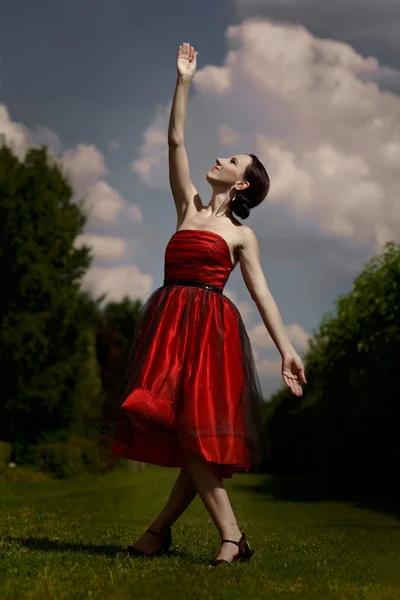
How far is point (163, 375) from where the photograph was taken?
5230 mm

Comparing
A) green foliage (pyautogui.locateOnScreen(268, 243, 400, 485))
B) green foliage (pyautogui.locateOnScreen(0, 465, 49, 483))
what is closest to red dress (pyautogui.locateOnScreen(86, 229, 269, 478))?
green foliage (pyautogui.locateOnScreen(268, 243, 400, 485))

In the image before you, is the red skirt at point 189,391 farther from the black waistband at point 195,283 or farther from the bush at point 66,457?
the bush at point 66,457

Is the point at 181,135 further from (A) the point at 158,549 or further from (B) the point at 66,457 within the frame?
(B) the point at 66,457

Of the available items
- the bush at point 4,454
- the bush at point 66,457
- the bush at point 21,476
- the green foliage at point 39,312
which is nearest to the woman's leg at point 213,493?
the bush at point 4,454

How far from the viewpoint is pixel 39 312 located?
27125 millimetres

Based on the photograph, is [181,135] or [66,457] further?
[66,457]

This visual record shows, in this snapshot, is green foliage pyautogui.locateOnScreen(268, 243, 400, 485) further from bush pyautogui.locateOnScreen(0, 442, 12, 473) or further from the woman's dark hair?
the woman's dark hair

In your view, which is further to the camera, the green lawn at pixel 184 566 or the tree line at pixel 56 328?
the tree line at pixel 56 328

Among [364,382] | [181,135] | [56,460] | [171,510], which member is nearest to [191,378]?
[171,510]

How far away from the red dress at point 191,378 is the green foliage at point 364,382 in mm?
15740

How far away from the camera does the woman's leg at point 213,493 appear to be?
5.15 meters

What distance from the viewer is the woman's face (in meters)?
5.77

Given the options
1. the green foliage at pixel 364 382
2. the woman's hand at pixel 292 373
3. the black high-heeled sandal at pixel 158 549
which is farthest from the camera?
the green foliage at pixel 364 382

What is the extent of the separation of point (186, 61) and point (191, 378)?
86.0 inches
